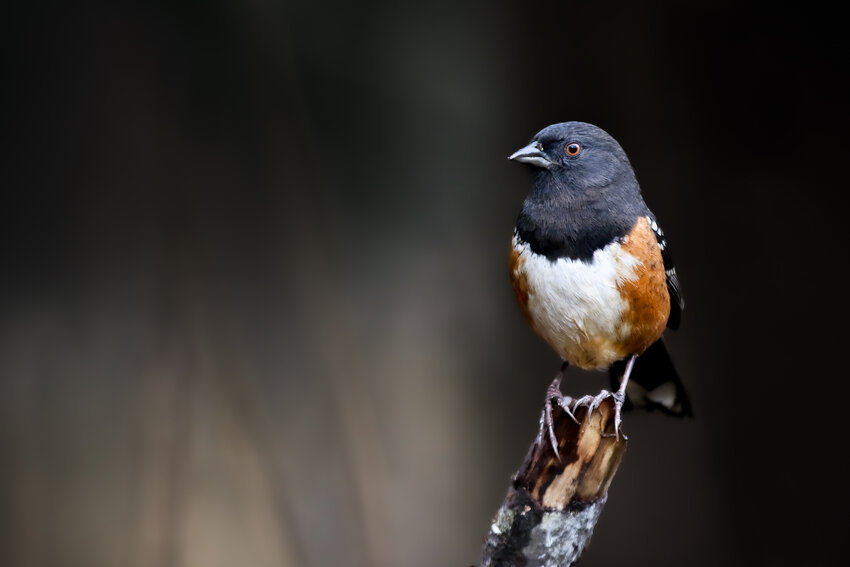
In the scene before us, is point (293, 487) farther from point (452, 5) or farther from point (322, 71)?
point (452, 5)

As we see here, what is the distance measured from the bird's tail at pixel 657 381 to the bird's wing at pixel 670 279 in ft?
0.33

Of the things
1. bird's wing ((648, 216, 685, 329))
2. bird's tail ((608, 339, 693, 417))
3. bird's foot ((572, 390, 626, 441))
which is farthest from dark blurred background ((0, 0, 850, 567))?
bird's foot ((572, 390, 626, 441))

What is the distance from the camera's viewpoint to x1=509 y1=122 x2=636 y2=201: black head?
171 centimetres

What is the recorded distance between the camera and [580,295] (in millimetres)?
1618

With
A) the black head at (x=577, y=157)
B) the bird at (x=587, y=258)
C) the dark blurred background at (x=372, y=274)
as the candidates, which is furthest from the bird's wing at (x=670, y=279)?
the dark blurred background at (x=372, y=274)

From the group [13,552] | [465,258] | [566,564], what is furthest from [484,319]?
[13,552]

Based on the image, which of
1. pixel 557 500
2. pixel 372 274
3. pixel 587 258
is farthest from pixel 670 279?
pixel 372 274

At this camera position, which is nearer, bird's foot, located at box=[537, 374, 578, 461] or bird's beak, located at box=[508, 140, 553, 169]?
bird's foot, located at box=[537, 374, 578, 461]

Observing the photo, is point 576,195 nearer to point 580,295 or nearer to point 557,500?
point 580,295

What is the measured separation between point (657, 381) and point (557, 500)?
2.17ft

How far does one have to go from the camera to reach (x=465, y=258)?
268 centimetres

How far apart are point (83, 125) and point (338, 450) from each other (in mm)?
1146

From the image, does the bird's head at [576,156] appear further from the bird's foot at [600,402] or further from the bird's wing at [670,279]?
the bird's foot at [600,402]

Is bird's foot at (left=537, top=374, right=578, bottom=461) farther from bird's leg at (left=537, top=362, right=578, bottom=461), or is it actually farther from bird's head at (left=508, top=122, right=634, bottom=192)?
bird's head at (left=508, top=122, right=634, bottom=192)
